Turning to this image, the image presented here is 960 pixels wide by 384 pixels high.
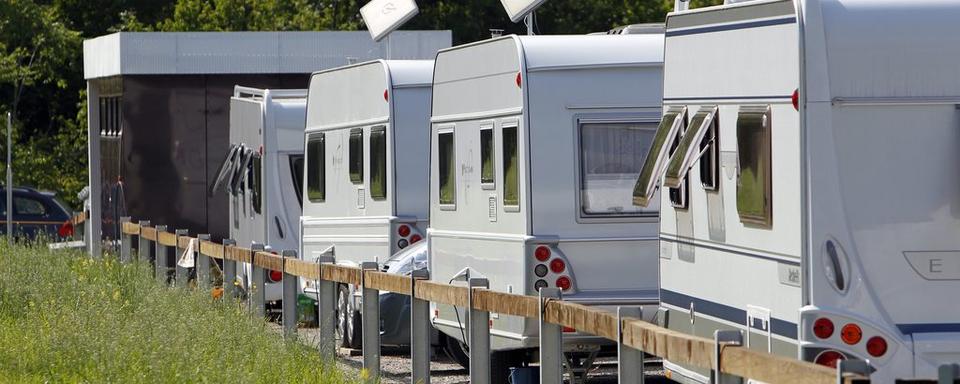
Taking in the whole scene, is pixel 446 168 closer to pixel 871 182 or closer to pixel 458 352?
pixel 458 352

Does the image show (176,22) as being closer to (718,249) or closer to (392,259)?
(392,259)

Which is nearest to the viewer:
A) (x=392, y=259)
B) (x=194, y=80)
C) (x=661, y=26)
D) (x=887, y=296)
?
(x=887, y=296)

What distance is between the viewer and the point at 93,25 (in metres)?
51.2

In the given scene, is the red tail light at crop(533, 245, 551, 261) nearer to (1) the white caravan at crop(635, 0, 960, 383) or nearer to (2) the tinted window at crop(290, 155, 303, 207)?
(1) the white caravan at crop(635, 0, 960, 383)

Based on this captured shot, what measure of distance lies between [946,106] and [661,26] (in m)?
5.02

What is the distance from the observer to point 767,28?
8.95 m

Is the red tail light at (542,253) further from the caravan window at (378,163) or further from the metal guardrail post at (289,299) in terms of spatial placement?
the caravan window at (378,163)

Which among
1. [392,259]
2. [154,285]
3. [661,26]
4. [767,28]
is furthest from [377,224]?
[767,28]

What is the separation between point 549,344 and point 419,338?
2.03m

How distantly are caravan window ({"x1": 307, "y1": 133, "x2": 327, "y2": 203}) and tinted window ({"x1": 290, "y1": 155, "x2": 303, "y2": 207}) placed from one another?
3.10ft

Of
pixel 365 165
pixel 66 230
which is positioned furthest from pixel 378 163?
pixel 66 230

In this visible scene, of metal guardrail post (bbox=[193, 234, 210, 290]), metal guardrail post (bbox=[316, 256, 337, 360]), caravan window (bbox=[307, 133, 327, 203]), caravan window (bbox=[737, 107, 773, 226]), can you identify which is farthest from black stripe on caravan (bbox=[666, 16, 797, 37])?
caravan window (bbox=[307, 133, 327, 203])

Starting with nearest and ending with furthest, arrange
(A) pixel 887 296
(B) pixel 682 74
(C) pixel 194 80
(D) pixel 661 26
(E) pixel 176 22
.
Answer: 1. (A) pixel 887 296
2. (B) pixel 682 74
3. (D) pixel 661 26
4. (C) pixel 194 80
5. (E) pixel 176 22

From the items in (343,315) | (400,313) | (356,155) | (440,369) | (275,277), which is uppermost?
(356,155)
